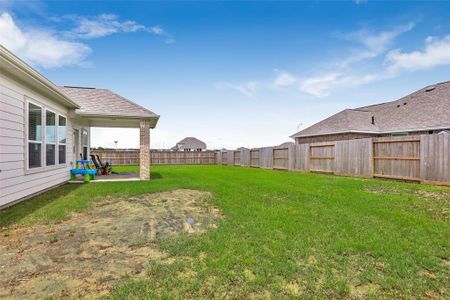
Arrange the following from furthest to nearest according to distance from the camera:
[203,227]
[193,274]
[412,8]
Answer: [412,8], [203,227], [193,274]

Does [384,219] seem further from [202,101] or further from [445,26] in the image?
[202,101]

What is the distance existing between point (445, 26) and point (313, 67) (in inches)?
284

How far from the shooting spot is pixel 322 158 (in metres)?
12.9

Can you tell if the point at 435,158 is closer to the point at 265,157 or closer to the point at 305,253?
the point at 305,253

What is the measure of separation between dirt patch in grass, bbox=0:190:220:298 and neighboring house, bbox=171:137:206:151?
4186 cm

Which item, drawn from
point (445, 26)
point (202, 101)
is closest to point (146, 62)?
point (202, 101)

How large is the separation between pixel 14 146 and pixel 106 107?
16.8 ft

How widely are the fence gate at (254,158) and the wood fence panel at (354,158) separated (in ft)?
26.4

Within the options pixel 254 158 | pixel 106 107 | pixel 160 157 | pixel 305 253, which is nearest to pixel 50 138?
pixel 106 107

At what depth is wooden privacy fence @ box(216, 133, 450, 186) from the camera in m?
7.91

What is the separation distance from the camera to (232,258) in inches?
108

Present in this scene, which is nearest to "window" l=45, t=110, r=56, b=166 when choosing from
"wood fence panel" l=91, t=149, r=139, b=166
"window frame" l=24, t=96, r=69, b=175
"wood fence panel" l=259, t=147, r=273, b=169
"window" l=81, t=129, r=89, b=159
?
"window frame" l=24, t=96, r=69, b=175

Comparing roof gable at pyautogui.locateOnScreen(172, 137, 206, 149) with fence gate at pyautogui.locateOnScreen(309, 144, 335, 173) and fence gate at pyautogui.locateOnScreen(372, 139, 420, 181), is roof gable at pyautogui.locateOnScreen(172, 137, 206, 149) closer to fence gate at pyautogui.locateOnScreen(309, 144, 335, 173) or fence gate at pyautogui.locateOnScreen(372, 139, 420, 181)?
fence gate at pyautogui.locateOnScreen(309, 144, 335, 173)

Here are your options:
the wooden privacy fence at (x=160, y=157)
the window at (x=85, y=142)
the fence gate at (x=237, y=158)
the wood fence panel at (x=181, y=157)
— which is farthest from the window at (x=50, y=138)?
the wood fence panel at (x=181, y=157)
